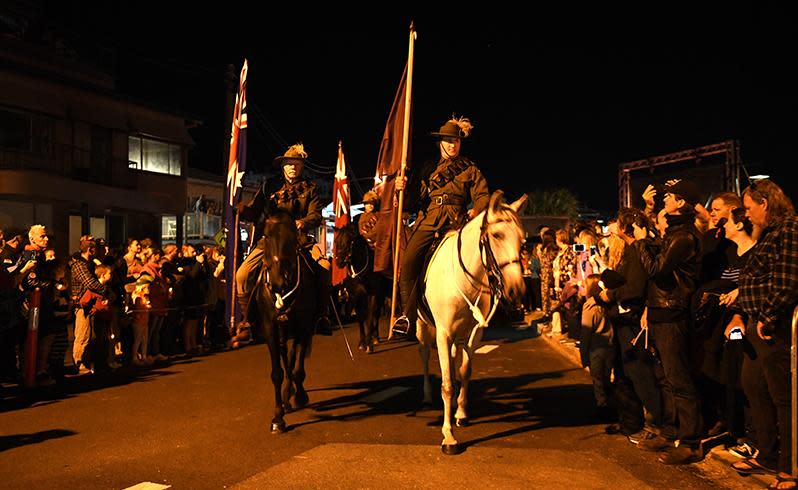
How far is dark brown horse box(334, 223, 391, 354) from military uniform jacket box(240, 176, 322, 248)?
5.48 meters

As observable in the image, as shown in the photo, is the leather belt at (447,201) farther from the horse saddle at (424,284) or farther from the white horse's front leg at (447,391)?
the white horse's front leg at (447,391)

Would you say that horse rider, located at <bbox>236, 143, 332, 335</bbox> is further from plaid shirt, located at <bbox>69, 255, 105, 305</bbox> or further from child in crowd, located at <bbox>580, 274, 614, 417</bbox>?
plaid shirt, located at <bbox>69, 255, 105, 305</bbox>

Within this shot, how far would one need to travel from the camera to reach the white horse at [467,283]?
6352 millimetres

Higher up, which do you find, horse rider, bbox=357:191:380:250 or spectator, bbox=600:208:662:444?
horse rider, bbox=357:191:380:250

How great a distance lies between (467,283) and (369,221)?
793 centimetres

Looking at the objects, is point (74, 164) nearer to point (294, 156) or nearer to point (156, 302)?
point (156, 302)

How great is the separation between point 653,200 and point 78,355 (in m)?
9.46

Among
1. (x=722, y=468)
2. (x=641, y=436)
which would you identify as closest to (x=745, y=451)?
(x=722, y=468)

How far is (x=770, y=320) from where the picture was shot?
511 centimetres

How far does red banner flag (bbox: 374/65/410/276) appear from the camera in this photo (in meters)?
8.66

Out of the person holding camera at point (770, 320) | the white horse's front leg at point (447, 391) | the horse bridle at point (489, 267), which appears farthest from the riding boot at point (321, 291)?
the person holding camera at point (770, 320)

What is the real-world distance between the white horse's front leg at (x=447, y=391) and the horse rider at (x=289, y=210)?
2.10m

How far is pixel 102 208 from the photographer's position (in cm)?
2880

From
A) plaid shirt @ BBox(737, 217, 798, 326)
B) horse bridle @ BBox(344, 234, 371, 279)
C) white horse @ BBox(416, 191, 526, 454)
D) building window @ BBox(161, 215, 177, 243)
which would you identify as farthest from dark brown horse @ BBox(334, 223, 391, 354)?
building window @ BBox(161, 215, 177, 243)
